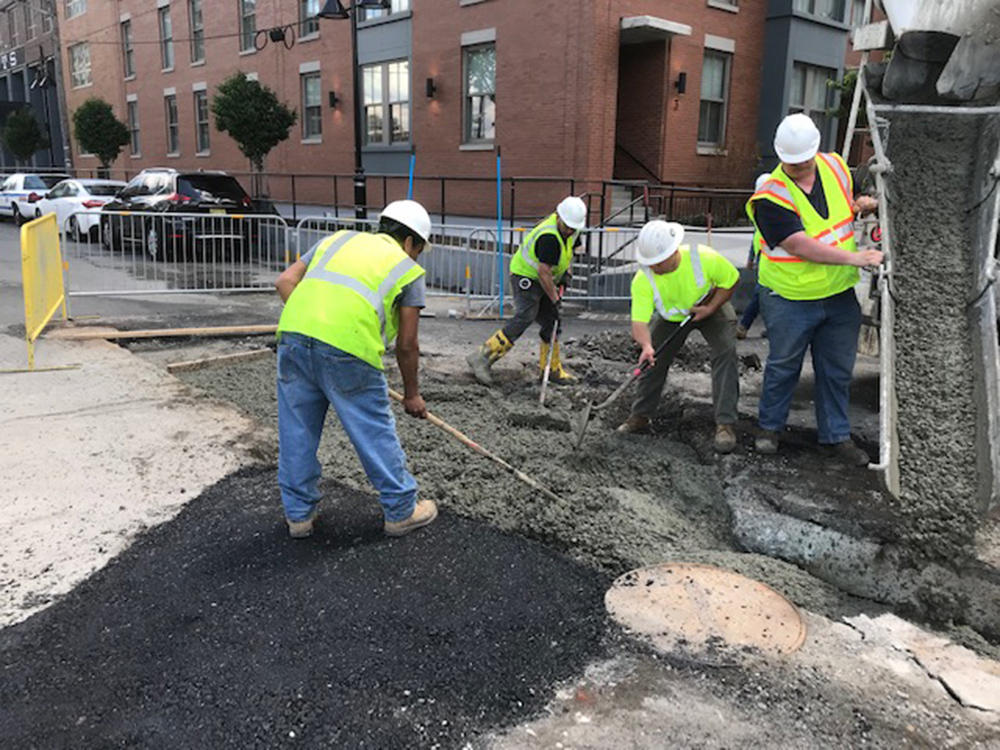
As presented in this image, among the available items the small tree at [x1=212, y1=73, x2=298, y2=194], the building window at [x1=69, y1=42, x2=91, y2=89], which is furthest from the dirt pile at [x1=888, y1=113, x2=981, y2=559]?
the building window at [x1=69, y1=42, x2=91, y2=89]

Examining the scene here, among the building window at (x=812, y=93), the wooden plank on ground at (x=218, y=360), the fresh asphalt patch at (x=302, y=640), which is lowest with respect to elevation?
the fresh asphalt patch at (x=302, y=640)

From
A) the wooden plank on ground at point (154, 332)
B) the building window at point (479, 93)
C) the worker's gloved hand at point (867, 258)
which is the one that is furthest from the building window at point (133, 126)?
the worker's gloved hand at point (867, 258)

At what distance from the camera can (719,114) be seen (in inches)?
679

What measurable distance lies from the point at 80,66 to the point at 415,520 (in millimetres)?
35945

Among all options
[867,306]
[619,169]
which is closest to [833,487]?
[867,306]

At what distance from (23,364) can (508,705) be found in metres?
6.01

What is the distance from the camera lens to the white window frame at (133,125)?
96.3 ft

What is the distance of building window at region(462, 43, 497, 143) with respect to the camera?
53.9 ft

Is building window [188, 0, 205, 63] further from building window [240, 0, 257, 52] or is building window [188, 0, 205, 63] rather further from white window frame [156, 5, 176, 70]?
building window [240, 0, 257, 52]

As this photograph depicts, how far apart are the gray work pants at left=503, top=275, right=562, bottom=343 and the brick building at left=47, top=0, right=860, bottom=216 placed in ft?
22.2

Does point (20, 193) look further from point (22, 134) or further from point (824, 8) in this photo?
point (824, 8)

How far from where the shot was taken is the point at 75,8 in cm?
3253

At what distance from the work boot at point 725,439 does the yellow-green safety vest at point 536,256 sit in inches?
90.9

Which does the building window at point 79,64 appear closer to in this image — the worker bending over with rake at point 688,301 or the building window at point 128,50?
the building window at point 128,50
